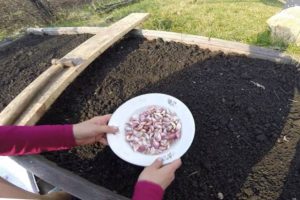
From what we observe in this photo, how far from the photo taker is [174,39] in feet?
Result: 10.7

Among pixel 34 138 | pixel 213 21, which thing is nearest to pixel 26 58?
pixel 34 138

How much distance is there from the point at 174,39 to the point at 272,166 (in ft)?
4.99

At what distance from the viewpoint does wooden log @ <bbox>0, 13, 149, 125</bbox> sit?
96.2 inches

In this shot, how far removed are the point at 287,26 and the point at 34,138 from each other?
264 centimetres

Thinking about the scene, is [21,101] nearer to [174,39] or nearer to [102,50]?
[102,50]

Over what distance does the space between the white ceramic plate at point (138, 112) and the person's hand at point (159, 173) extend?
65 mm

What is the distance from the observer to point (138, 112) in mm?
2102

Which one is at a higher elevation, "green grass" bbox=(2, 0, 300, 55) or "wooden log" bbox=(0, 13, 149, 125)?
"wooden log" bbox=(0, 13, 149, 125)

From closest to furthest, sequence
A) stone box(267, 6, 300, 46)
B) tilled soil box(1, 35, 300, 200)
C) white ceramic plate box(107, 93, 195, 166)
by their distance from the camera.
→ white ceramic plate box(107, 93, 195, 166) → tilled soil box(1, 35, 300, 200) → stone box(267, 6, 300, 46)

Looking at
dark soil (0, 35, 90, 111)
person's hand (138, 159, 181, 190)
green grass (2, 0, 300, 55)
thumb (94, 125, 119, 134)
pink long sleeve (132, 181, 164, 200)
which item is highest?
thumb (94, 125, 119, 134)

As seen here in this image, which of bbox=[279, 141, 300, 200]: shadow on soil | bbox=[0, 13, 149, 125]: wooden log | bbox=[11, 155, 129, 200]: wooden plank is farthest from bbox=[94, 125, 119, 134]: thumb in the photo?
bbox=[279, 141, 300, 200]: shadow on soil

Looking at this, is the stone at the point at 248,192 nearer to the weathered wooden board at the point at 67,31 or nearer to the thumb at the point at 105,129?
the thumb at the point at 105,129

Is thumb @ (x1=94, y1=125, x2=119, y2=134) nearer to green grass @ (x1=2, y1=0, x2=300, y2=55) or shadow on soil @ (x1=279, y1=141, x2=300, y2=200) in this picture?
shadow on soil @ (x1=279, y1=141, x2=300, y2=200)

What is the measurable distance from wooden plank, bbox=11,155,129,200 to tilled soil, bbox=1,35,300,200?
213mm
